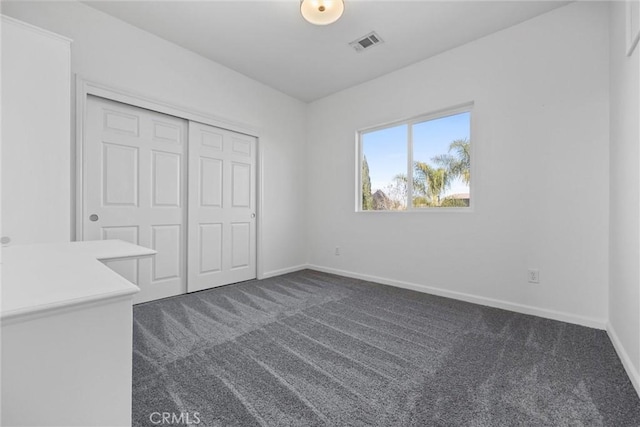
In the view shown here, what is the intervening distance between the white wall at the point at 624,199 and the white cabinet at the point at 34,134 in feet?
11.4

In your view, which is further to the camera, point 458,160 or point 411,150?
point 411,150

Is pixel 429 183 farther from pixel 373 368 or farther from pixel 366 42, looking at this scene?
pixel 373 368

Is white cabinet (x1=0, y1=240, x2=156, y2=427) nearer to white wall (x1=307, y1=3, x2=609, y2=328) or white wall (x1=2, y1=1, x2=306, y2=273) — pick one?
white wall (x1=2, y1=1, x2=306, y2=273)

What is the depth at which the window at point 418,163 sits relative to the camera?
2.95m

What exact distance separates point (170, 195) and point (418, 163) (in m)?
2.84

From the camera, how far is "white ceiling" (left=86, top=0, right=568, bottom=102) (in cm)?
235

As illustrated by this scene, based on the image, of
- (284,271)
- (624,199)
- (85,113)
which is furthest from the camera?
(284,271)

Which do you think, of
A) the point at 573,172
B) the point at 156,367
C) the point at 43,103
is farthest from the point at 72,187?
the point at 573,172

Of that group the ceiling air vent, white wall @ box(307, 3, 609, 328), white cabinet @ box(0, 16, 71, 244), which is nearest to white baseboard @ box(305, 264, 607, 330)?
white wall @ box(307, 3, 609, 328)

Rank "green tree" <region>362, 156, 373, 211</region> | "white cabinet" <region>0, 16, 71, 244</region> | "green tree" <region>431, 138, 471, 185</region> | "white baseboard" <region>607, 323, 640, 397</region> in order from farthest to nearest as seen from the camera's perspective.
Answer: "green tree" <region>362, 156, 373, 211</region>, "green tree" <region>431, 138, 471, 185</region>, "white cabinet" <region>0, 16, 71, 244</region>, "white baseboard" <region>607, 323, 640, 397</region>

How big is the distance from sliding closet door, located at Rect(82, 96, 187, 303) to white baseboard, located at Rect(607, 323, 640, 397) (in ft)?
11.6

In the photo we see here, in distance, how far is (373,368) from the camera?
1.61m

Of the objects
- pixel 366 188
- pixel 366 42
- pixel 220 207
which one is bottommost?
pixel 220 207

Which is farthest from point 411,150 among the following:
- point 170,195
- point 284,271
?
point 170,195
